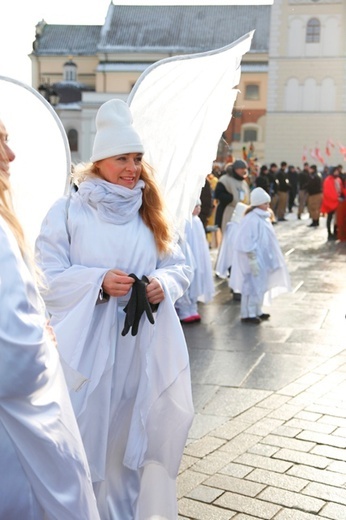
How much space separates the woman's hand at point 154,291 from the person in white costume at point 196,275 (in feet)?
17.2

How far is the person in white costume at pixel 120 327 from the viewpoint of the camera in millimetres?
3219

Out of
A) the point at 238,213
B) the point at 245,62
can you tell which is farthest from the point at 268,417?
the point at 245,62

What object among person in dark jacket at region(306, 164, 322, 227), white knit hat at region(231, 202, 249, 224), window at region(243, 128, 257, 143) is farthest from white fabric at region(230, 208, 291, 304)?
window at region(243, 128, 257, 143)

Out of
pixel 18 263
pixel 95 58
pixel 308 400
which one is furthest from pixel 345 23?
pixel 18 263

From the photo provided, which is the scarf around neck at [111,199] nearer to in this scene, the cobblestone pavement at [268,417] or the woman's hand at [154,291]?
the woman's hand at [154,291]

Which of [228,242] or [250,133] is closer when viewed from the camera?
[228,242]

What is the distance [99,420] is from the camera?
324 cm

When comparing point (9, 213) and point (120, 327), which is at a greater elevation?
point (9, 213)

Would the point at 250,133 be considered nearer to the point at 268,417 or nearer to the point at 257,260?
the point at 257,260

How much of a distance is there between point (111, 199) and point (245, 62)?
6525 centimetres

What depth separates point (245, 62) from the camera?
6600cm

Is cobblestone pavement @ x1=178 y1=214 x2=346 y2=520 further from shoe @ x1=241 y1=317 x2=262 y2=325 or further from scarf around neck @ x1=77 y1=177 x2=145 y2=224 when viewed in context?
scarf around neck @ x1=77 y1=177 x2=145 y2=224

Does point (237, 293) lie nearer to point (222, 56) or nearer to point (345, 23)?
point (222, 56)

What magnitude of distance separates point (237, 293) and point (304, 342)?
8.71 ft
